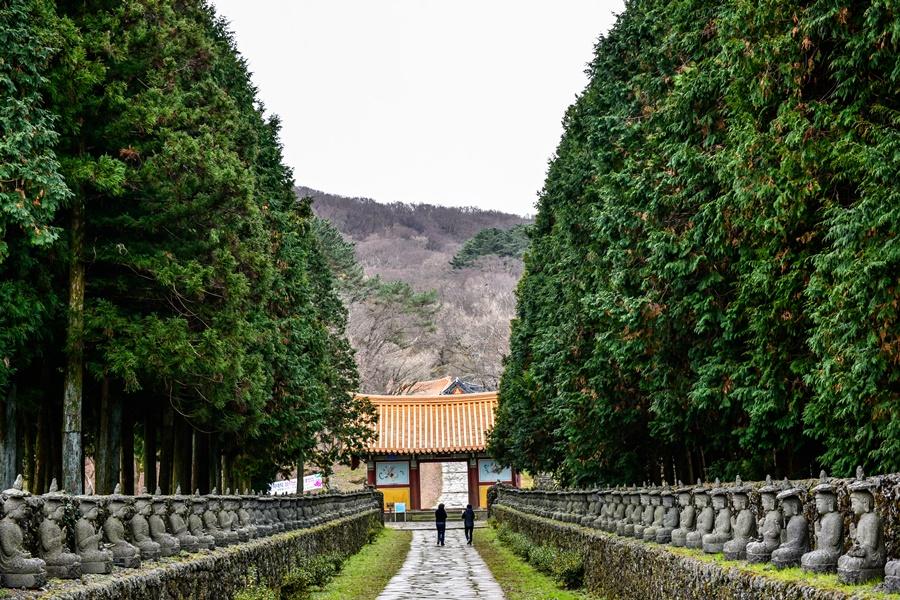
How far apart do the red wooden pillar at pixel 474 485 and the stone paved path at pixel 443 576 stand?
55.7ft

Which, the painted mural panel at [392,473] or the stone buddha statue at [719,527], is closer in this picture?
the stone buddha statue at [719,527]

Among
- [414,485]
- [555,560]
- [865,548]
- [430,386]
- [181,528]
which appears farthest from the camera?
[430,386]

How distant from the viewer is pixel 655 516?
35.7 ft

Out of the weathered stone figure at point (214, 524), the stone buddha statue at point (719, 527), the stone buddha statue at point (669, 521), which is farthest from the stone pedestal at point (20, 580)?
the stone buddha statue at point (669, 521)

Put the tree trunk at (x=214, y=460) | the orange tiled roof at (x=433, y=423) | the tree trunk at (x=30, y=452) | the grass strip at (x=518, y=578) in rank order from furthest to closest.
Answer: the orange tiled roof at (x=433, y=423) < the tree trunk at (x=214, y=460) < the tree trunk at (x=30, y=452) < the grass strip at (x=518, y=578)

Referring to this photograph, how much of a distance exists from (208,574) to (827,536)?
221 inches

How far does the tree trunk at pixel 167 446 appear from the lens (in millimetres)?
18891

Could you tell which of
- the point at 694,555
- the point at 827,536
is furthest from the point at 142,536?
the point at 827,536

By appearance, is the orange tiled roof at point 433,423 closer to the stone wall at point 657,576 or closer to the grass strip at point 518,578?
the grass strip at point 518,578

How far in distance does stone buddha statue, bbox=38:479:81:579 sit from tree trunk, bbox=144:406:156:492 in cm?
1387

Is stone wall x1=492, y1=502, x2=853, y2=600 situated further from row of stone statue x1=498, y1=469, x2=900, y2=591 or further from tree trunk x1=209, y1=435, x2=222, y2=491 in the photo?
tree trunk x1=209, y1=435, x2=222, y2=491

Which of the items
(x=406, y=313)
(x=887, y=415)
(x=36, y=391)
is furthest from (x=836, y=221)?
(x=406, y=313)

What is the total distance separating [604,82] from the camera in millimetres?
19547

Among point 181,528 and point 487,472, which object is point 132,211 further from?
point 487,472
